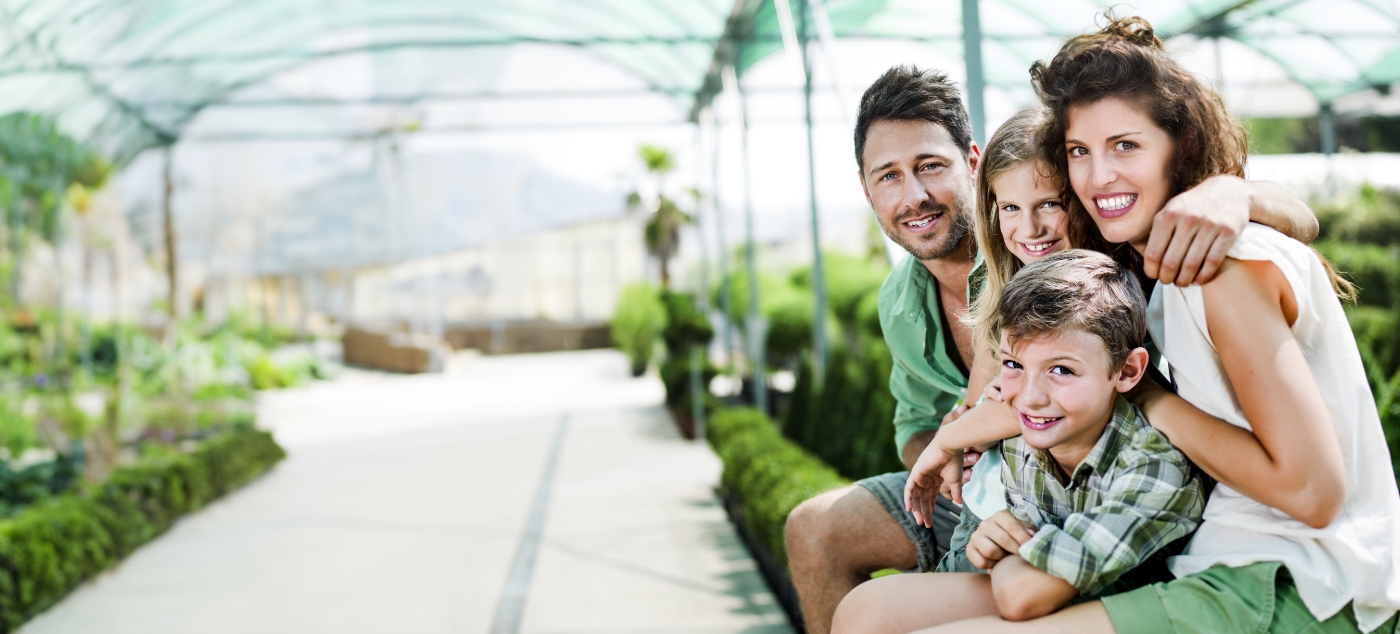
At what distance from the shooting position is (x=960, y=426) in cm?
160

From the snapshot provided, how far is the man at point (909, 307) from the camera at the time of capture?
1.91m

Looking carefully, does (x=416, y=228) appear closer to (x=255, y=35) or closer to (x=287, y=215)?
(x=287, y=215)

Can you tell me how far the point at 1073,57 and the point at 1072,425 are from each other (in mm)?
463

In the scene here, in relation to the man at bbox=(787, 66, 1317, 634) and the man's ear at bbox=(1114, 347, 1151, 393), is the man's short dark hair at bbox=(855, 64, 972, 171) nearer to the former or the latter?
the man at bbox=(787, 66, 1317, 634)

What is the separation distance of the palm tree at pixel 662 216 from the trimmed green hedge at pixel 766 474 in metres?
12.7

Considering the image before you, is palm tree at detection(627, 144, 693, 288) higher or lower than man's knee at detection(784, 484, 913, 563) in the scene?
higher

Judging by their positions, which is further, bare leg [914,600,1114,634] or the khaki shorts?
the khaki shorts

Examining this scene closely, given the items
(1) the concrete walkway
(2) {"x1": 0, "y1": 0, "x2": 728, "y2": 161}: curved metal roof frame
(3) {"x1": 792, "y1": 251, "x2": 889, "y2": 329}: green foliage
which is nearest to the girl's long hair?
(1) the concrete walkway

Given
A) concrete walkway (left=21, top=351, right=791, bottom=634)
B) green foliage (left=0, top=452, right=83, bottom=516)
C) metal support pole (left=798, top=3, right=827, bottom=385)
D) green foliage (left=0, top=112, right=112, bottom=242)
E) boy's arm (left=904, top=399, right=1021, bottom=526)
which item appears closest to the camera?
boy's arm (left=904, top=399, right=1021, bottom=526)

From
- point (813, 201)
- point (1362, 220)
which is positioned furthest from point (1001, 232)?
point (1362, 220)

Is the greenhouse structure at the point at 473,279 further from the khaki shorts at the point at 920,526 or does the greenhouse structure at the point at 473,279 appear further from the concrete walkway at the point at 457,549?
the khaki shorts at the point at 920,526

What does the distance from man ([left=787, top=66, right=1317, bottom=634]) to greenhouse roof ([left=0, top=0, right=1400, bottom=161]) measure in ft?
17.2

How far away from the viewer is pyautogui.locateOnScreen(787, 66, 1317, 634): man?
191 cm

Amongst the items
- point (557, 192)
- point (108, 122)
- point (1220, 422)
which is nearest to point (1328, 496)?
point (1220, 422)
